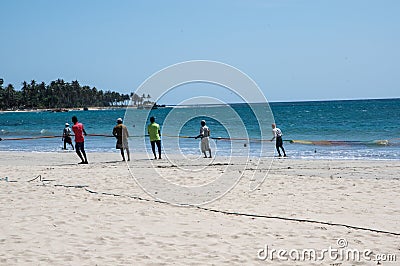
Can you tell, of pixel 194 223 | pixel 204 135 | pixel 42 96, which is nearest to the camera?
pixel 194 223

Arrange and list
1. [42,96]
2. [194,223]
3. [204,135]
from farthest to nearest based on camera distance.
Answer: [42,96]
[204,135]
[194,223]

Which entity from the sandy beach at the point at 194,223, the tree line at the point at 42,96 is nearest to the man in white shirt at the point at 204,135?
the sandy beach at the point at 194,223

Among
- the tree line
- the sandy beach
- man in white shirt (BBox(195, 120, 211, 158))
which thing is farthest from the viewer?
the tree line

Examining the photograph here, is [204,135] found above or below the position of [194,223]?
above

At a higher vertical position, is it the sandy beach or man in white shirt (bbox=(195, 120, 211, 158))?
man in white shirt (bbox=(195, 120, 211, 158))

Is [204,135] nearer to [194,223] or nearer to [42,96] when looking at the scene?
[194,223]

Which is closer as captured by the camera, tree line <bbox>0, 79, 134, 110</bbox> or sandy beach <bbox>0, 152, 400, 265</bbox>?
sandy beach <bbox>0, 152, 400, 265</bbox>

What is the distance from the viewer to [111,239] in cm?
720

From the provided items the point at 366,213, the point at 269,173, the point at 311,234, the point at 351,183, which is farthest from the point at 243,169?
the point at 311,234

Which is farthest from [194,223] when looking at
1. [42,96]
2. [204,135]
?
[42,96]

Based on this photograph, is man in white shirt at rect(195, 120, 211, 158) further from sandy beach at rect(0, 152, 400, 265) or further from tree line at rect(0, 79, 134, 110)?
tree line at rect(0, 79, 134, 110)

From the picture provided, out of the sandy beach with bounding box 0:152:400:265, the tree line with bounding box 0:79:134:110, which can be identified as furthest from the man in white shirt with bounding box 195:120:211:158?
the tree line with bounding box 0:79:134:110

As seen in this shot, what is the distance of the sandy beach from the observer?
6504 millimetres

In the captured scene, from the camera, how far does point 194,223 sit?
826 centimetres
